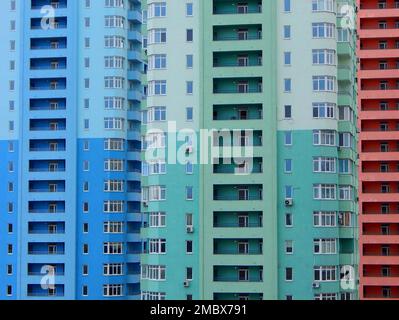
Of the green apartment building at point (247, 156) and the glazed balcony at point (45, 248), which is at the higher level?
the green apartment building at point (247, 156)

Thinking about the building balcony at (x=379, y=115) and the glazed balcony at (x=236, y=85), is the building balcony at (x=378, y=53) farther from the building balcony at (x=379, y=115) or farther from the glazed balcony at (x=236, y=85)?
the glazed balcony at (x=236, y=85)

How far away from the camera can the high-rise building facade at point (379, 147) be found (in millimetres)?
51781

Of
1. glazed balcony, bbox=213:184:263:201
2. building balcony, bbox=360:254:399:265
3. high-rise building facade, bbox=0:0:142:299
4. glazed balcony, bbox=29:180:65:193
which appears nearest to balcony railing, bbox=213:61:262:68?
glazed balcony, bbox=213:184:263:201

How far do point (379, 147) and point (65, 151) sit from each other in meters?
21.4

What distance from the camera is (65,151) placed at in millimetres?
47969

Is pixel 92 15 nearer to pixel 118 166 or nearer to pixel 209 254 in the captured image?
pixel 118 166

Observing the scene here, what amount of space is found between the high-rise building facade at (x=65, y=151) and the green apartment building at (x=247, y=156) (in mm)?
11069

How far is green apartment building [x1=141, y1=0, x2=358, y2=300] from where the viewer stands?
3528cm

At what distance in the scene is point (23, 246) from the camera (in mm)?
47250

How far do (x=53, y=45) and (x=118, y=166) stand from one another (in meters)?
8.60

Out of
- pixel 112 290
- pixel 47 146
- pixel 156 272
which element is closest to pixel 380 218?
pixel 112 290

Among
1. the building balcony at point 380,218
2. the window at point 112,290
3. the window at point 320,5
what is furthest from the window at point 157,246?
the building balcony at point 380,218

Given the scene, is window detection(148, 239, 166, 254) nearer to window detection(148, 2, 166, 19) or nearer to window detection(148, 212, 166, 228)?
window detection(148, 212, 166, 228)

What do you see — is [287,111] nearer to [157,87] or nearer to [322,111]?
[322,111]
